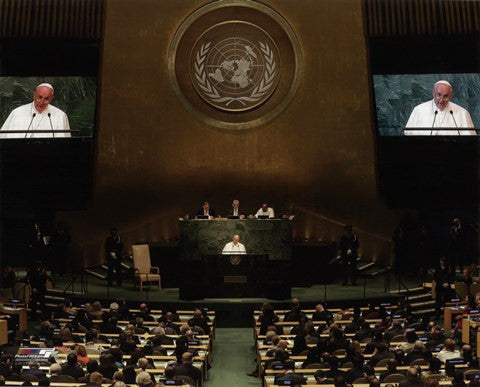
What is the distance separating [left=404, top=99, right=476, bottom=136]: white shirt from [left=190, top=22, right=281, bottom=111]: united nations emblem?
360 cm

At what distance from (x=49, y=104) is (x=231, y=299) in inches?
302

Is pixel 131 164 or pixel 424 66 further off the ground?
pixel 424 66

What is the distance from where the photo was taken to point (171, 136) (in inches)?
894

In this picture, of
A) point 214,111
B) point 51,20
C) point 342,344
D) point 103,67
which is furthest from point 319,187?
point 342,344

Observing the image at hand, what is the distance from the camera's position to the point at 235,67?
898 inches

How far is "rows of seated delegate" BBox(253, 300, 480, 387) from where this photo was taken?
11.0 m

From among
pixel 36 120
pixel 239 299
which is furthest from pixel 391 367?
pixel 36 120

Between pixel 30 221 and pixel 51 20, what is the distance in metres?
5.08

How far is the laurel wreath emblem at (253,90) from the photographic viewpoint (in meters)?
22.8

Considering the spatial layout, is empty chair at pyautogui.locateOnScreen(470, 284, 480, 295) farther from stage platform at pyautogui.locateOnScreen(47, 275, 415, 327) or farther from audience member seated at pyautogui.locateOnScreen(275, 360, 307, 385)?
audience member seated at pyautogui.locateOnScreen(275, 360, 307, 385)

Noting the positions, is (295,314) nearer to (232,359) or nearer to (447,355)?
(232,359)

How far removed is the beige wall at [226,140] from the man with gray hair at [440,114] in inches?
48.3

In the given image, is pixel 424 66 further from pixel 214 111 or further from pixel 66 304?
pixel 66 304

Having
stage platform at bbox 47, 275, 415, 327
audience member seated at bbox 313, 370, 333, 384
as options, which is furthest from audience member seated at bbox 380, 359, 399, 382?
stage platform at bbox 47, 275, 415, 327
